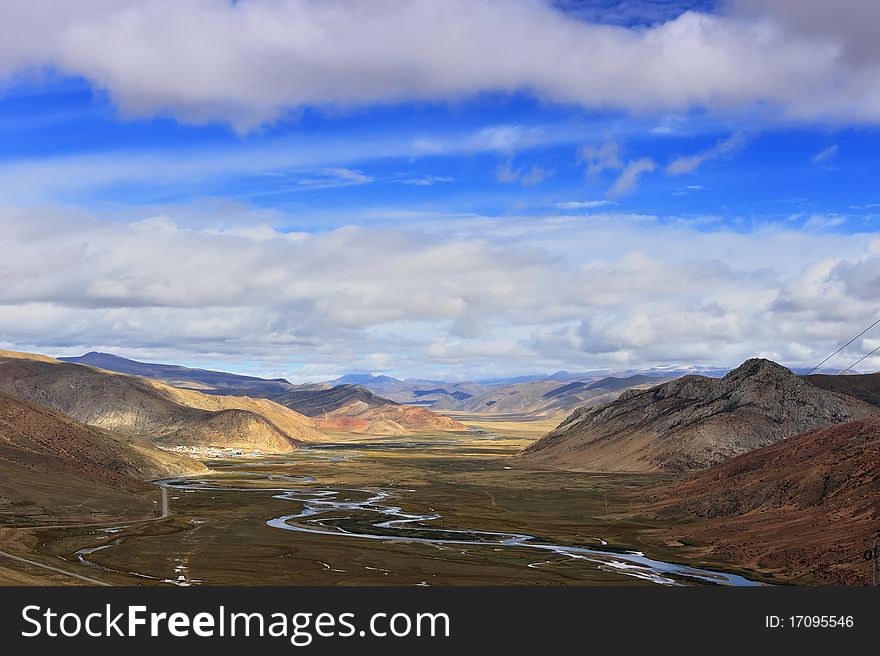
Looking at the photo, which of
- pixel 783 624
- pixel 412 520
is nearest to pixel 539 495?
pixel 412 520

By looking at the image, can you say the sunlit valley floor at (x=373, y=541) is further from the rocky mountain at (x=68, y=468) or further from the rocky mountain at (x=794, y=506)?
the rocky mountain at (x=68, y=468)

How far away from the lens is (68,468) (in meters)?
132

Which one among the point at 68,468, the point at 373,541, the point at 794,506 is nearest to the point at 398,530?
the point at 373,541

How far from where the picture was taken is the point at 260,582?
226ft

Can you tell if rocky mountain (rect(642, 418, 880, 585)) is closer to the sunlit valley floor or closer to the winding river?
the sunlit valley floor

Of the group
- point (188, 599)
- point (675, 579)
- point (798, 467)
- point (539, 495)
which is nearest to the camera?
point (188, 599)

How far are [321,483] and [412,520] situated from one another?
58524 millimetres

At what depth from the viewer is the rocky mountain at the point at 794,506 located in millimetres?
75750

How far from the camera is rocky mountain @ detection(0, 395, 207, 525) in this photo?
4235 inches

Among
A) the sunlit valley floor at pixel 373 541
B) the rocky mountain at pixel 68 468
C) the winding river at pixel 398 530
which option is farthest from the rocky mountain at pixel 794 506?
the rocky mountain at pixel 68 468

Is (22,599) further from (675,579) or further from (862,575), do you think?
(862,575)

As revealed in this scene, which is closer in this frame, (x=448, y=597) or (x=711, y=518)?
(x=448, y=597)

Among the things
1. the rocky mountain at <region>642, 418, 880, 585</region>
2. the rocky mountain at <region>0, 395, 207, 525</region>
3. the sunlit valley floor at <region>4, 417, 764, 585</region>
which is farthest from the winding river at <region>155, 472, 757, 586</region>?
the rocky mountain at <region>0, 395, 207, 525</region>

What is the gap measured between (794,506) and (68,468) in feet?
325
